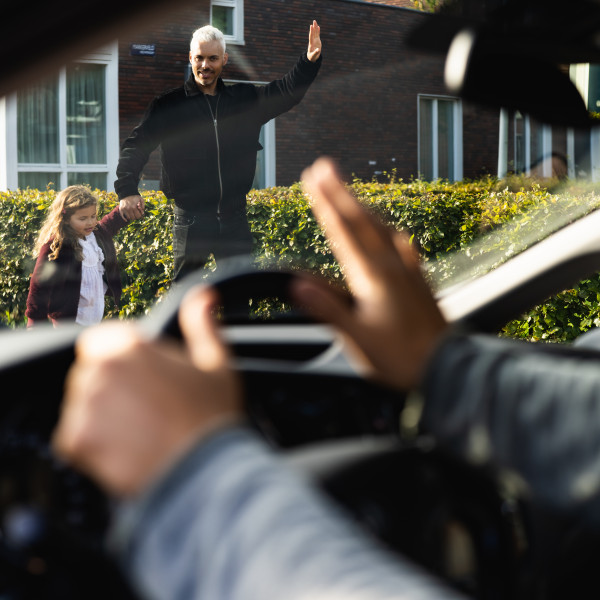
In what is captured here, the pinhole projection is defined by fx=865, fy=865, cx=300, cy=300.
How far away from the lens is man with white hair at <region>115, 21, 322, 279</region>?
4.99 meters

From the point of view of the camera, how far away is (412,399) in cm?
113

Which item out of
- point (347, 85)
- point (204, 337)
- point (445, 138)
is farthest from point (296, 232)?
point (445, 138)

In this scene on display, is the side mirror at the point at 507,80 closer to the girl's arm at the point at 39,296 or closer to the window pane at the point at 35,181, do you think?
the girl's arm at the point at 39,296

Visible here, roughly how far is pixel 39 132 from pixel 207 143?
797cm

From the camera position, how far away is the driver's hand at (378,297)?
958 mm

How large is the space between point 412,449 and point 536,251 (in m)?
0.99

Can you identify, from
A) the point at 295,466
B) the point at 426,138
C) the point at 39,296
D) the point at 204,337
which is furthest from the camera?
the point at 426,138

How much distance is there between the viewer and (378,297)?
0.96 meters

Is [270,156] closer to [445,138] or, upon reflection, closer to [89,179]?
[89,179]

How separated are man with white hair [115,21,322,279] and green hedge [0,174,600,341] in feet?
3.71

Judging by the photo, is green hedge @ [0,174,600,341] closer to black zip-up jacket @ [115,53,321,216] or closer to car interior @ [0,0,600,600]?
black zip-up jacket @ [115,53,321,216]

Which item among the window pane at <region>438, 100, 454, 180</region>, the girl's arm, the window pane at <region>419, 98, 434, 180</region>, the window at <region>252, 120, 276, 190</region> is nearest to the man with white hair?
the girl's arm

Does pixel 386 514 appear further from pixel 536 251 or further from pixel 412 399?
pixel 536 251

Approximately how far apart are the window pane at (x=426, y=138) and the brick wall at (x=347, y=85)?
15 cm
